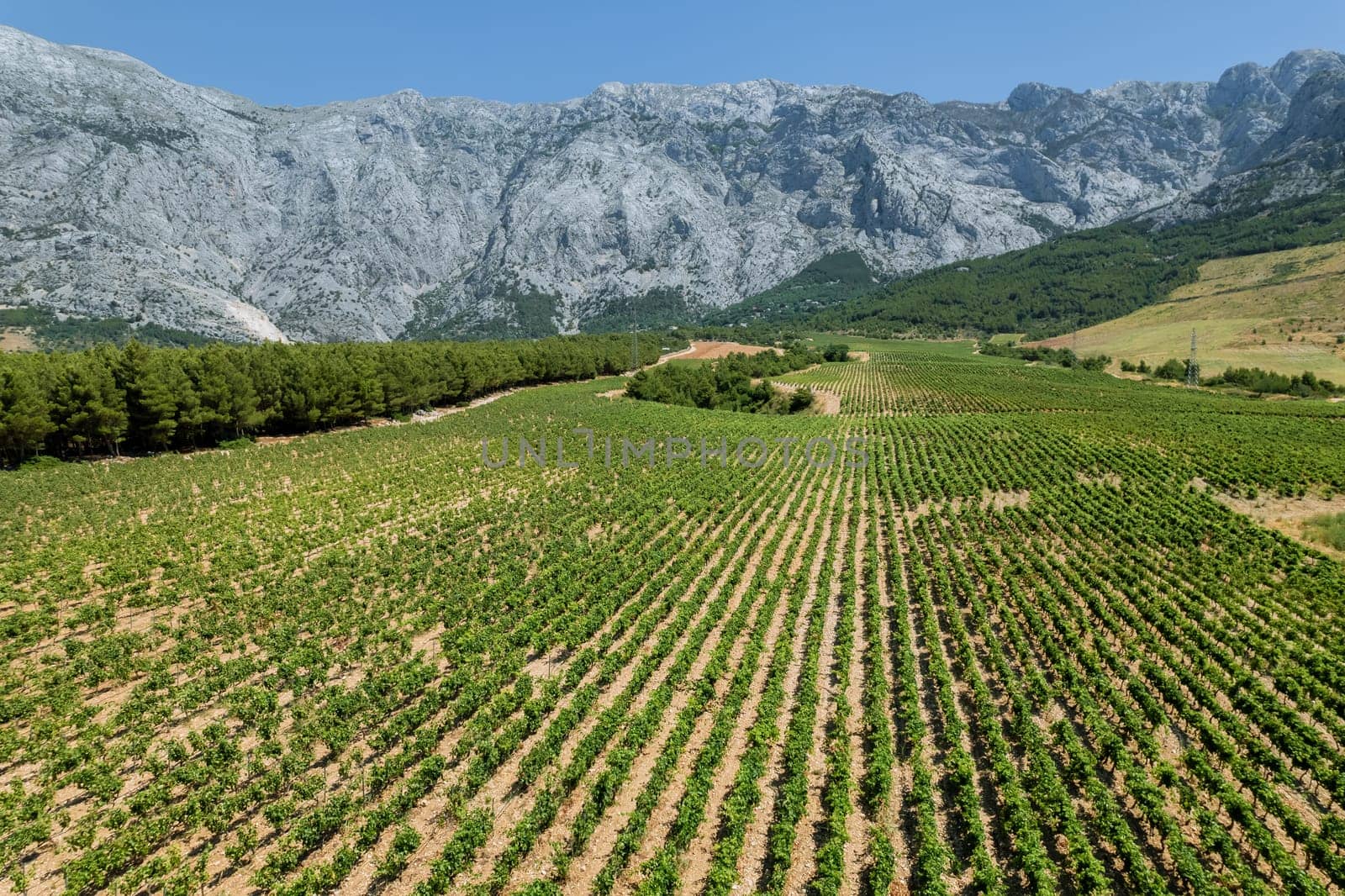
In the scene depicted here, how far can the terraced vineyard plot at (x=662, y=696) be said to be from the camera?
42.3ft

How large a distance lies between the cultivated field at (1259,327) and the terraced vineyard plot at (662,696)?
4489 inches

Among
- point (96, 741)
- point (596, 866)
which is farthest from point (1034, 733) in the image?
point (96, 741)

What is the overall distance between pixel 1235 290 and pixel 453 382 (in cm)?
24391

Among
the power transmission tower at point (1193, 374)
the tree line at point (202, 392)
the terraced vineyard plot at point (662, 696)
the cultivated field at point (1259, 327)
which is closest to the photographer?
the terraced vineyard plot at point (662, 696)

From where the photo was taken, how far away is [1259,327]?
145 metres

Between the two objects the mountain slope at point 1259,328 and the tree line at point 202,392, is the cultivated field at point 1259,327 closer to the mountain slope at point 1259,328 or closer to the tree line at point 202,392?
the mountain slope at point 1259,328

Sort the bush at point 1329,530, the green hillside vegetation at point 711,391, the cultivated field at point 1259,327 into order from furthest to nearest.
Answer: the cultivated field at point 1259,327
the green hillside vegetation at point 711,391
the bush at point 1329,530

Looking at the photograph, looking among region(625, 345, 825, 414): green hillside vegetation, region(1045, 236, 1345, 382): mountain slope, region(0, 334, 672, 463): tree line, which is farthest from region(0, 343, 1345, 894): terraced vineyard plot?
region(1045, 236, 1345, 382): mountain slope

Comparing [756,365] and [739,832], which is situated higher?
[756,365]

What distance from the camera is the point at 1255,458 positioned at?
5116 centimetres

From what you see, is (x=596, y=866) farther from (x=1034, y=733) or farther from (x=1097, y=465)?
(x=1097, y=465)

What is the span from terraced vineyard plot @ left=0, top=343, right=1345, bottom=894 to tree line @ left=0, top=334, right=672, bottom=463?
15.5 m

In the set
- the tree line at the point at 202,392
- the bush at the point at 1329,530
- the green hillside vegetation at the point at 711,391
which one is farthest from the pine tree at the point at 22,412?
the bush at the point at 1329,530

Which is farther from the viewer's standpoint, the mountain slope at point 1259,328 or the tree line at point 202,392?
the mountain slope at point 1259,328
